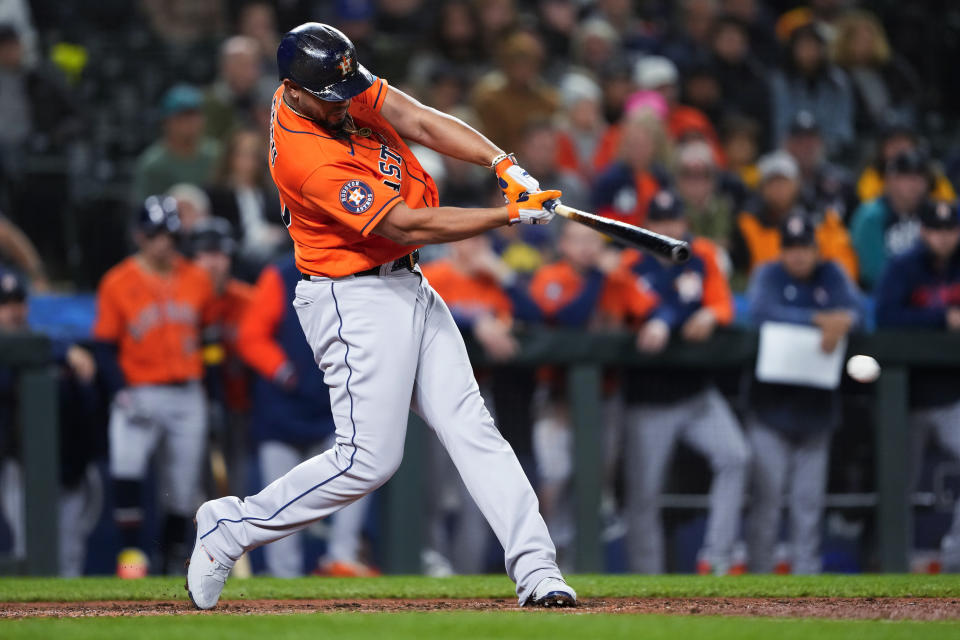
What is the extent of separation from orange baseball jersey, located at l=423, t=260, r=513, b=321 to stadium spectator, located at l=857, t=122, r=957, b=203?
2.96 m

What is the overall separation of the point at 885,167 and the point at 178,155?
14.0 feet

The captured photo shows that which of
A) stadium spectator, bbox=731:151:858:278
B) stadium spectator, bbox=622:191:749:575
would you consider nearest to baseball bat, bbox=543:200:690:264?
stadium spectator, bbox=622:191:749:575

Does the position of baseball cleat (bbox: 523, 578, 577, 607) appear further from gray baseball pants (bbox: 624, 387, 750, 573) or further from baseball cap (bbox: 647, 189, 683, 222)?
baseball cap (bbox: 647, 189, 683, 222)

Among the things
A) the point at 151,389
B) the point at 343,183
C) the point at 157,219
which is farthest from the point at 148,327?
the point at 343,183

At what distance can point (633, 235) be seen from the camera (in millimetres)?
4176

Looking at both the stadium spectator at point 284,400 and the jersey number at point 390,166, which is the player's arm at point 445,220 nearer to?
the jersey number at point 390,166

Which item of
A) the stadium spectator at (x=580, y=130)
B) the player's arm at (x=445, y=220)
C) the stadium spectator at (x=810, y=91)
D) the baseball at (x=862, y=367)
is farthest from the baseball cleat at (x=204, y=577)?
the stadium spectator at (x=810, y=91)

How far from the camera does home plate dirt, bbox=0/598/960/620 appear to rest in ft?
13.8

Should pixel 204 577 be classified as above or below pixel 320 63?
below

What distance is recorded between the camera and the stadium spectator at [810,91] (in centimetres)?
966

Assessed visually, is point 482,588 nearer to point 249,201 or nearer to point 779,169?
point 249,201

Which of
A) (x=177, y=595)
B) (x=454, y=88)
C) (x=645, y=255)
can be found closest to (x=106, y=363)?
(x=177, y=595)

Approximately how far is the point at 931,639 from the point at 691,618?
70 centimetres

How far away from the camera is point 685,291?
6.55m
